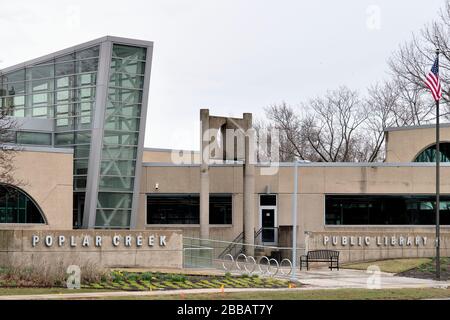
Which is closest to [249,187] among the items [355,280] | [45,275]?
A: [355,280]

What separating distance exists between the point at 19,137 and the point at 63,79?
3993 millimetres

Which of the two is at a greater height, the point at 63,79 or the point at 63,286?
the point at 63,79

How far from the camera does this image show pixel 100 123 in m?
44.1

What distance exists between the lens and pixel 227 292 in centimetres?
2442

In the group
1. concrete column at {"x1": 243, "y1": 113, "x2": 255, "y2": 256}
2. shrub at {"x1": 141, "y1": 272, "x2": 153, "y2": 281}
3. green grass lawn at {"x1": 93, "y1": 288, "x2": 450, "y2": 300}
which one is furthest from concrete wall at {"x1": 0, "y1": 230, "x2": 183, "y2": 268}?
concrete column at {"x1": 243, "y1": 113, "x2": 255, "y2": 256}

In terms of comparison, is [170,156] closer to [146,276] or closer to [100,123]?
[100,123]

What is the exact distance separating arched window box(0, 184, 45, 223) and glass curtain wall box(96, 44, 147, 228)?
5650 millimetres

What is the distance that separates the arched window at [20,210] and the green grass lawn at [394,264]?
1425cm

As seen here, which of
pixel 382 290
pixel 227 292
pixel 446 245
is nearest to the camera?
pixel 227 292

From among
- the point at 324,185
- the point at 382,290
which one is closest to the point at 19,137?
the point at 324,185

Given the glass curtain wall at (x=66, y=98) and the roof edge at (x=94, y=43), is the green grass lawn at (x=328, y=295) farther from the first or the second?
the roof edge at (x=94, y=43)

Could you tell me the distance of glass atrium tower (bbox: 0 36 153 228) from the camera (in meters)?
44.1
